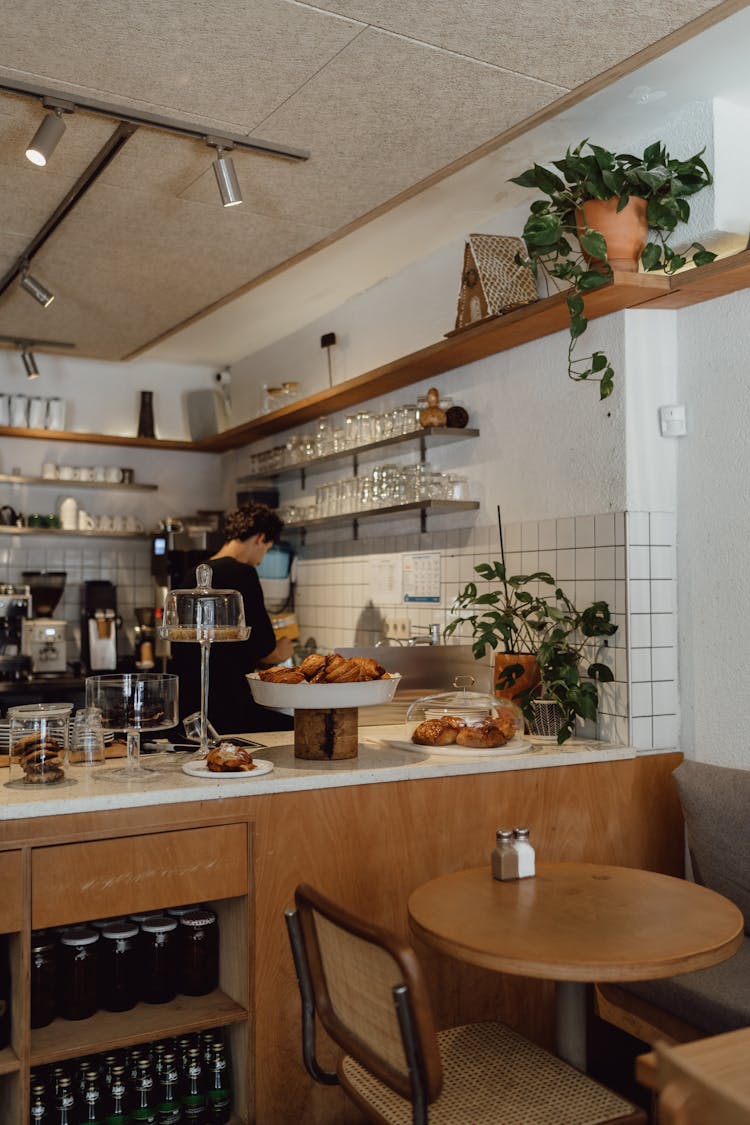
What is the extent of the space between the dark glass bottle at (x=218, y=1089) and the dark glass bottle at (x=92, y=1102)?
0.84ft

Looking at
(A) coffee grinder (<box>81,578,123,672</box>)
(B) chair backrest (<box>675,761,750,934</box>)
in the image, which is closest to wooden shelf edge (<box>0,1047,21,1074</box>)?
(B) chair backrest (<box>675,761,750,934</box>)

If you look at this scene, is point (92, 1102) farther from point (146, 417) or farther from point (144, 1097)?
point (146, 417)

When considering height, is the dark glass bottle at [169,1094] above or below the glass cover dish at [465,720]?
below

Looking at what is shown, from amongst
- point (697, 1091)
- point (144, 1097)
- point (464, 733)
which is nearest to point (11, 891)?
point (144, 1097)

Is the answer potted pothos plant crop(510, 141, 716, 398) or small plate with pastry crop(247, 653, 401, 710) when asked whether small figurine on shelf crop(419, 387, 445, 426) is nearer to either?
potted pothos plant crop(510, 141, 716, 398)

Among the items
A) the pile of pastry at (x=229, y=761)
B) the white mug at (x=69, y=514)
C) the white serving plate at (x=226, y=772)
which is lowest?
the white serving plate at (x=226, y=772)

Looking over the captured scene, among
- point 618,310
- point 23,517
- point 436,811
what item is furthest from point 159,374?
point 436,811

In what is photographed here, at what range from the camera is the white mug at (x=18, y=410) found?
5.67m

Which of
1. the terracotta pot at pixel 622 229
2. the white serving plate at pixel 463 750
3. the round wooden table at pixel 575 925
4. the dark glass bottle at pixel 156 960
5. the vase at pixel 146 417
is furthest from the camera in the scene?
the vase at pixel 146 417

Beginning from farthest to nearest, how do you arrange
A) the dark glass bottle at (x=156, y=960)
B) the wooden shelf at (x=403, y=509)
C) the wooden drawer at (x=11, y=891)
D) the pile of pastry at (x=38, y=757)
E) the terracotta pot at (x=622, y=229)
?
1. the wooden shelf at (x=403, y=509)
2. the terracotta pot at (x=622, y=229)
3. the dark glass bottle at (x=156, y=960)
4. the pile of pastry at (x=38, y=757)
5. the wooden drawer at (x=11, y=891)

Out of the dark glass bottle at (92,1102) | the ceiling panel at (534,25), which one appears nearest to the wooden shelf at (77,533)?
the dark glass bottle at (92,1102)

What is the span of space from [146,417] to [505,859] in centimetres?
450

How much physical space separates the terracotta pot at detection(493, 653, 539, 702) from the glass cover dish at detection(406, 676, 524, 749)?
4.3 inches

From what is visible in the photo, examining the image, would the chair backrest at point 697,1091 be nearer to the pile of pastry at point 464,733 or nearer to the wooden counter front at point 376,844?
the wooden counter front at point 376,844
